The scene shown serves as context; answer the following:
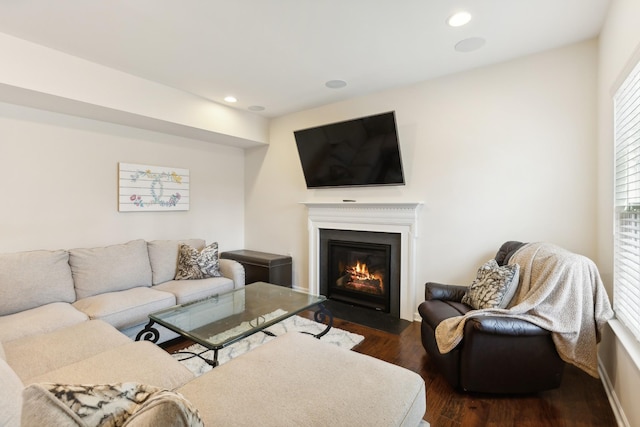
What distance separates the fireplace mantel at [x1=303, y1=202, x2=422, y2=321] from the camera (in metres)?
3.36

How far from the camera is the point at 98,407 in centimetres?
72

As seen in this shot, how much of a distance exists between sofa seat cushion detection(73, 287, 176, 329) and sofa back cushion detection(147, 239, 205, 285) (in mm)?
434

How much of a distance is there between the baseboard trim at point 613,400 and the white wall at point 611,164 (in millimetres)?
21

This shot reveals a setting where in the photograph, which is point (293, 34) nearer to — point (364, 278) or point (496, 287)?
point (496, 287)

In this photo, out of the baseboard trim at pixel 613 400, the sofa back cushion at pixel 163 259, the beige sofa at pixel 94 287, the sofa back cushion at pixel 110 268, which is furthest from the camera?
the sofa back cushion at pixel 163 259

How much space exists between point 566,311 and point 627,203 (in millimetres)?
767

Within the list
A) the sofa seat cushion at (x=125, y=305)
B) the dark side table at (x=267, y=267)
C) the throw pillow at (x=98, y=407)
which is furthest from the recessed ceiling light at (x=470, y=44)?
the sofa seat cushion at (x=125, y=305)

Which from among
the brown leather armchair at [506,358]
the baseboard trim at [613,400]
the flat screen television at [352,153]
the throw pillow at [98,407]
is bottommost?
the baseboard trim at [613,400]

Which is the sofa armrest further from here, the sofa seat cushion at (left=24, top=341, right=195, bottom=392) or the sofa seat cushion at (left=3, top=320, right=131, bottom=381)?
the sofa seat cushion at (left=24, top=341, right=195, bottom=392)

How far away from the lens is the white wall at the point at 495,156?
2.55 metres

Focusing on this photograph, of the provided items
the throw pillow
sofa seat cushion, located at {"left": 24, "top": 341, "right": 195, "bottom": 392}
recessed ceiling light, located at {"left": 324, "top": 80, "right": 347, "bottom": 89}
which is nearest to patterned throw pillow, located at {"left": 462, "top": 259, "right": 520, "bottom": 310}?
sofa seat cushion, located at {"left": 24, "top": 341, "right": 195, "bottom": 392}

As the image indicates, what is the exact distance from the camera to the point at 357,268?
389 cm

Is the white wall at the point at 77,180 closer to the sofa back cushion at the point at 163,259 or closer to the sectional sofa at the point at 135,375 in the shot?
the sofa back cushion at the point at 163,259

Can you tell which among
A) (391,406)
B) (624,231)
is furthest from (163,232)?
(624,231)
